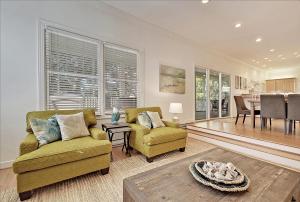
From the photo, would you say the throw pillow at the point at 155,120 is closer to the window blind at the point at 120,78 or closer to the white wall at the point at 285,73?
the window blind at the point at 120,78

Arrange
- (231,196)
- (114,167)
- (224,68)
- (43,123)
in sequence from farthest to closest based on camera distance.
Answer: (224,68)
(114,167)
(43,123)
(231,196)

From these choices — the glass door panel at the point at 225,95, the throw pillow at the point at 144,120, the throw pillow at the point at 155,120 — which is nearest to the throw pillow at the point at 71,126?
the throw pillow at the point at 144,120

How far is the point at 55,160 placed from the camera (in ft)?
5.56

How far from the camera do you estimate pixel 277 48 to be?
5660mm

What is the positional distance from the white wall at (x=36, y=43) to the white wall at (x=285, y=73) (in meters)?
A: 9.28

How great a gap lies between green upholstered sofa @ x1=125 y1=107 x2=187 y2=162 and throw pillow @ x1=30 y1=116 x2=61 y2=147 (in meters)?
1.28

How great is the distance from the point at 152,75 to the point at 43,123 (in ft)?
9.00

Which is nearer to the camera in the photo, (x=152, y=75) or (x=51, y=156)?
(x=51, y=156)

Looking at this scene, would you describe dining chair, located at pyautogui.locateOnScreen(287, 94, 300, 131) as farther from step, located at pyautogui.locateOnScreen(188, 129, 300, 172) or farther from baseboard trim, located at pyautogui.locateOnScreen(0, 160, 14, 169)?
A: baseboard trim, located at pyautogui.locateOnScreen(0, 160, 14, 169)

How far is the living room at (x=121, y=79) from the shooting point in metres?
1.68

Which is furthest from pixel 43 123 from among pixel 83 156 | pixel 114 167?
pixel 114 167

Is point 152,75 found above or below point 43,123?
above

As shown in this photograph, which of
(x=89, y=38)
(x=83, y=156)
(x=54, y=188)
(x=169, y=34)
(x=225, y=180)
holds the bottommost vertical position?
(x=54, y=188)

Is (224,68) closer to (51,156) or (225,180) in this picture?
(225,180)
